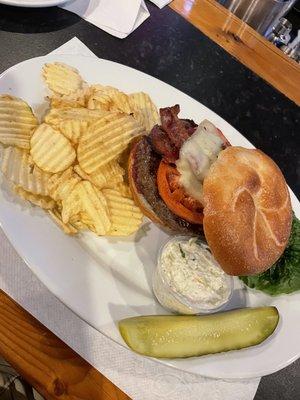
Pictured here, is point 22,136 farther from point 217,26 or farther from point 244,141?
point 217,26

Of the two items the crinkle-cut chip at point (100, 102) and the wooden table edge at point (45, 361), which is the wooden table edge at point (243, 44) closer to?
the crinkle-cut chip at point (100, 102)

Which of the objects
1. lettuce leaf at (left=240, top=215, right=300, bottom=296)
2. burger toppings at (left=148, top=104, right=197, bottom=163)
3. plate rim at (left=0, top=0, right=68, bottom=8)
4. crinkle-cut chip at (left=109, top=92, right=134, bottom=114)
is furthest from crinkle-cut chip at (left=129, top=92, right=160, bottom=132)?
lettuce leaf at (left=240, top=215, right=300, bottom=296)

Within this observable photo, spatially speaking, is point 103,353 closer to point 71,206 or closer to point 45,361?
point 45,361

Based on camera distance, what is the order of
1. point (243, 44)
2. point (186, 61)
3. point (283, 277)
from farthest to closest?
point (243, 44)
point (186, 61)
point (283, 277)

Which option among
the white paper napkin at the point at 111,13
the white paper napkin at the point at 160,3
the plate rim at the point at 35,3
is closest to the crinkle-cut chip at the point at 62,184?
the plate rim at the point at 35,3

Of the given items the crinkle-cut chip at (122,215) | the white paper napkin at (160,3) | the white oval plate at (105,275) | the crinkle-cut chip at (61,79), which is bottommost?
the white oval plate at (105,275)

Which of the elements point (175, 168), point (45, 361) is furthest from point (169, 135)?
point (45, 361)

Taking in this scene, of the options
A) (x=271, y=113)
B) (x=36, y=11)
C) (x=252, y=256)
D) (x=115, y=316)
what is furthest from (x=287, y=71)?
(x=115, y=316)
